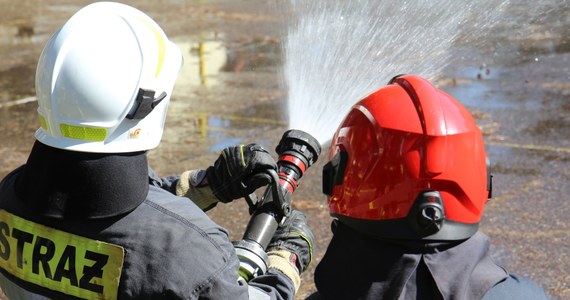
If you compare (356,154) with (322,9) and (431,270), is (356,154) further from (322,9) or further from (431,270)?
(322,9)

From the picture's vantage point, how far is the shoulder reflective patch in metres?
2.28

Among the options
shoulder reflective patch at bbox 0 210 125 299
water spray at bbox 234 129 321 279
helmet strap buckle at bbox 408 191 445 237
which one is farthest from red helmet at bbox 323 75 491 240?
shoulder reflective patch at bbox 0 210 125 299

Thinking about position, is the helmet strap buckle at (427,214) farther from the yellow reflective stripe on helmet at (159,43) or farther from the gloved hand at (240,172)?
the yellow reflective stripe on helmet at (159,43)

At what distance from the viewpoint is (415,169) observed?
7.67 ft

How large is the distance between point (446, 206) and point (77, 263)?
1.06m

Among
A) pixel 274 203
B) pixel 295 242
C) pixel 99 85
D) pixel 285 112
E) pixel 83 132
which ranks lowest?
pixel 285 112

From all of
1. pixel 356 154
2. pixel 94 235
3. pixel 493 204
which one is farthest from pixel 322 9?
pixel 94 235

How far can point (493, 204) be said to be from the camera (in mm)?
5699

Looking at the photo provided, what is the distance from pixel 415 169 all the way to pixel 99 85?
928 mm

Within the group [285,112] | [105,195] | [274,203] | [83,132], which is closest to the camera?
[105,195]

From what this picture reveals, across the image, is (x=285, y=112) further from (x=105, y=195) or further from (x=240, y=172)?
(x=105, y=195)

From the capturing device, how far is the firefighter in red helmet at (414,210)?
2252 millimetres

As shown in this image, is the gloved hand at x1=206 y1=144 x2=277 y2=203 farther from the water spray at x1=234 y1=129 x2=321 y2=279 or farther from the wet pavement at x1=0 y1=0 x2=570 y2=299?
the wet pavement at x1=0 y1=0 x2=570 y2=299

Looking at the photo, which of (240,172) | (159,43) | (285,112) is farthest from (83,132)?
(285,112)
